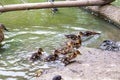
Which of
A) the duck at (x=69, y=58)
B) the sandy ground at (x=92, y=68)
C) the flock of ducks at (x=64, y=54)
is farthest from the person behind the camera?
the flock of ducks at (x=64, y=54)

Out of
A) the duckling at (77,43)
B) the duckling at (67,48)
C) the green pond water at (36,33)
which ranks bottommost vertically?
the green pond water at (36,33)

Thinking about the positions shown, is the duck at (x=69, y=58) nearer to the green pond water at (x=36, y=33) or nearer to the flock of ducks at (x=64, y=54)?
the flock of ducks at (x=64, y=54)

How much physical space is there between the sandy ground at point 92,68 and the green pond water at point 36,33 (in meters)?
0.52

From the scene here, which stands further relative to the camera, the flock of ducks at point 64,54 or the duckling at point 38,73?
the flock of ducks at point 64,54

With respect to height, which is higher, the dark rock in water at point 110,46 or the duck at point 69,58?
the duck at point 69,58

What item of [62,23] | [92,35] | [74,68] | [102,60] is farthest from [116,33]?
[74,68]

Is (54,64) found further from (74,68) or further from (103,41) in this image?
(103,41)

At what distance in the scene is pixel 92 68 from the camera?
612 cm

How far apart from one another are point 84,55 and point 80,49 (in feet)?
1.67

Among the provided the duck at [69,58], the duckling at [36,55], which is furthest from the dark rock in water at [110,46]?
the duckling at [36,55]

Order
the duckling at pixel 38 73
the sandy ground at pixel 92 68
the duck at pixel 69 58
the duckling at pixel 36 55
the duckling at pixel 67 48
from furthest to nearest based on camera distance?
1. the duckling at pixel 67 48
2. the duckling at pixel 36 55
3. the duck at pixel 69 58
4. the duckling at pixel 38 73
5. the sandy ground at pixel 92 68

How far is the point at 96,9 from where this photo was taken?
11.3m

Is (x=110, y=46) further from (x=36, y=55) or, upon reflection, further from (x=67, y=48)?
(x=36, y=55)

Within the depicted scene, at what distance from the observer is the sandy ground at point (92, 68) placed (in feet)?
18.7
